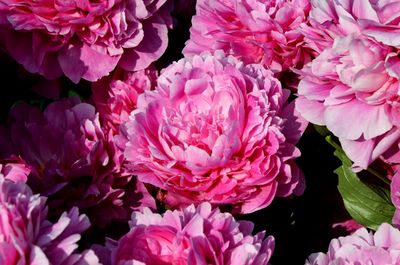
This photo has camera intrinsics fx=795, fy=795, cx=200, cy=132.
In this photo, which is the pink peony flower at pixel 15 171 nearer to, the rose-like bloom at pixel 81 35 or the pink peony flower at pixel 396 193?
the rose-like bloom at pixel 81 35

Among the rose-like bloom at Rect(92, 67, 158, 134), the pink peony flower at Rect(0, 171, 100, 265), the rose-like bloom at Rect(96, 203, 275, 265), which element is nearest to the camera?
the pink peony flower at Rect(0, 171, 100, 265)

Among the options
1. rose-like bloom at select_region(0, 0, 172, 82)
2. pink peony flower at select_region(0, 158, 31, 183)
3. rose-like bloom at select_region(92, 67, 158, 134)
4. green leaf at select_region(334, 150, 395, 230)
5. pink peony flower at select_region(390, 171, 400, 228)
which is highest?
rose-like bloom at select_region(0, 0, 172, 82)

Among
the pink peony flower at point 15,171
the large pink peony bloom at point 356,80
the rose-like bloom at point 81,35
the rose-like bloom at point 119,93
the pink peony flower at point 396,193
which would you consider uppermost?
the large pink peony bloom at point 356,80

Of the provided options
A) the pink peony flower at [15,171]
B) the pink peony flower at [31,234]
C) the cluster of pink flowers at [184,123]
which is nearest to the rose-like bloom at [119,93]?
the cluster of pink flowers at [184,123]

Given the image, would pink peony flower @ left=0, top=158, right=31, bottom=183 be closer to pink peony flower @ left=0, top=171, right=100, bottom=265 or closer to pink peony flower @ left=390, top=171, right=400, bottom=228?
pink peony flower @ left=0, top=171, right=100, bottom=265

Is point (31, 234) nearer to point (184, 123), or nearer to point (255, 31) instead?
point (184, 123)

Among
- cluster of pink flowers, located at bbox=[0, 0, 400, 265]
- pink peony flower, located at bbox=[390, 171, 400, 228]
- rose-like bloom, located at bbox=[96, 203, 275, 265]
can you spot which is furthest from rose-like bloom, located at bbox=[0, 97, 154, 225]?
pink peony flower, located at bbox=[390, 171, 400, 228]

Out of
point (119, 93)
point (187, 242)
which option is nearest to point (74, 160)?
point (119, 93)
